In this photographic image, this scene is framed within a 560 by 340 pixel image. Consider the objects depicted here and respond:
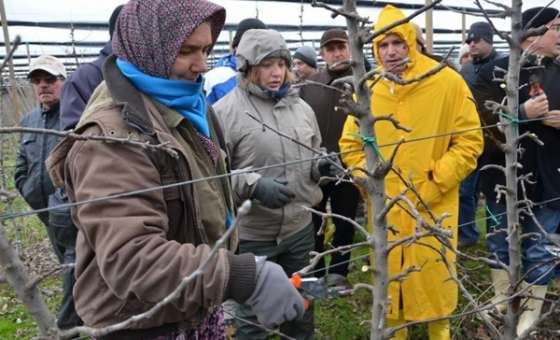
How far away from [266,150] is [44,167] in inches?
52.2

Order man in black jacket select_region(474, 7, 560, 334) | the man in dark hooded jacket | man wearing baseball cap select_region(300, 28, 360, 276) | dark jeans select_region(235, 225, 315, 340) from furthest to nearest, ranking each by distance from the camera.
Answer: man wearing baseball cap select_region(300, 28, 360, 276)
man in black jacket select_region(474, 7, 560, 334)
dark jeans select_region(235, 225, 315, 340)
the man in dark hooded jacket

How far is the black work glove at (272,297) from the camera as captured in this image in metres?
1.25

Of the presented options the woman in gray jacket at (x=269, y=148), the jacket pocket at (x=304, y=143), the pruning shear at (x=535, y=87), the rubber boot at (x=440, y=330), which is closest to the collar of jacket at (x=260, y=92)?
the woman in gray jacket at (x=269, y=148)

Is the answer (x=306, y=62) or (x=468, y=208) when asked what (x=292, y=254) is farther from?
(x=306, y=62)

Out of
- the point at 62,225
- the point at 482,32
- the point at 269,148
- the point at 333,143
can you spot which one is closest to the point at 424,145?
the point at 269,148

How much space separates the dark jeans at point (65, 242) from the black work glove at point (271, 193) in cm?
102

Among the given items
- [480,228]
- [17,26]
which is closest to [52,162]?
[480,228]

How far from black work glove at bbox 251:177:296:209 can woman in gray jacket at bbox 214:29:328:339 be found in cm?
10

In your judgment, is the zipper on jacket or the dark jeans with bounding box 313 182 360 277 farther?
the dark jeans with bounding box 313 182 360 277

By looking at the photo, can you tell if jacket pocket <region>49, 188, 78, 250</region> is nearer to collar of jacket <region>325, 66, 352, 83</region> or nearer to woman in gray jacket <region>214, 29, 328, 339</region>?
woman in gray jacket <region>214, 29, 328, 339</region>

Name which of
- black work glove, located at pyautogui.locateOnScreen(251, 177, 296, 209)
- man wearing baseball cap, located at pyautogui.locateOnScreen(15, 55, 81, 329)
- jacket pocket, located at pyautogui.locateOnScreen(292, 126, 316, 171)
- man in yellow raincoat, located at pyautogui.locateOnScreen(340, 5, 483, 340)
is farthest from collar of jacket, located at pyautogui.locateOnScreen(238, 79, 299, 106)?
man wearing baseball cap, located at pyautogui.locateOnScreen(15, 55, 81, 329)

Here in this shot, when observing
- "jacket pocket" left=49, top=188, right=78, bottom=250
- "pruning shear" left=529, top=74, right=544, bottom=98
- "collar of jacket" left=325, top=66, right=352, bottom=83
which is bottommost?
"jacket pocket" left=49, top=188, right=78, bottom=250

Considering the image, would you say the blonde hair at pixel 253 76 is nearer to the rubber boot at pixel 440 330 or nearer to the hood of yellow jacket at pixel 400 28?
the hood of yellow jacket at pixel 400 28

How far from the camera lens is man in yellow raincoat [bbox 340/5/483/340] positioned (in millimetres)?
2490
